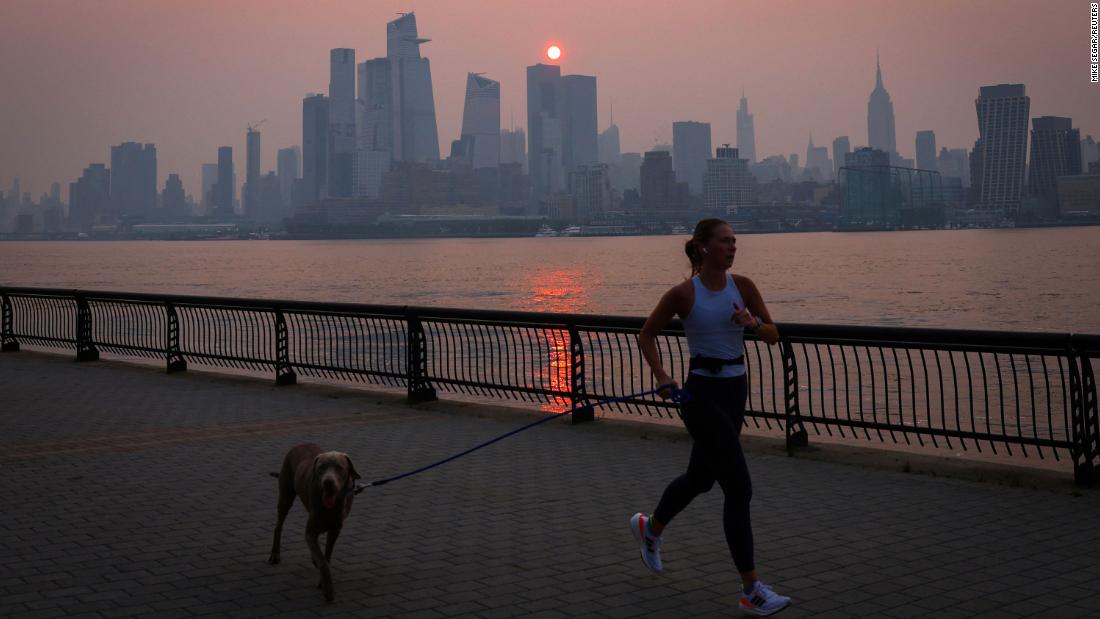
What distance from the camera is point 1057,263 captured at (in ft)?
367

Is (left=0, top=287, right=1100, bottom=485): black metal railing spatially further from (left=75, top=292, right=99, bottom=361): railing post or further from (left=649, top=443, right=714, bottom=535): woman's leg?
(left=649, top=443, right=714, bottom=535): woman's leg

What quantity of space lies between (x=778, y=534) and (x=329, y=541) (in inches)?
112

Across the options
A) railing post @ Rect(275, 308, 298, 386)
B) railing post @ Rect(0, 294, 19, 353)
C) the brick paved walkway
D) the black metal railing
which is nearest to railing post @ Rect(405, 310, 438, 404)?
the black metal railing

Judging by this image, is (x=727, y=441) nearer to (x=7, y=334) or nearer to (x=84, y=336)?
(x=84, y=336)

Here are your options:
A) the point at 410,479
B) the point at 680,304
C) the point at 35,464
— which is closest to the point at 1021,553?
the point at 680,304

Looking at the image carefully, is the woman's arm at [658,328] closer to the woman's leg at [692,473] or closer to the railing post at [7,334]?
the woman's leg at [692,473]

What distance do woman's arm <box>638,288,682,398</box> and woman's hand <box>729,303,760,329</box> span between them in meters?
0.30

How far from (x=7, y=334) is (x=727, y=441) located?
19931mm

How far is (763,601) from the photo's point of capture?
534 centimetres

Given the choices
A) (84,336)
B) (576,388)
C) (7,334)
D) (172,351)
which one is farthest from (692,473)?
(7,334)

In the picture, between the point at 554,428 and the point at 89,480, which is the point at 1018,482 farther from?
the point at 89,480

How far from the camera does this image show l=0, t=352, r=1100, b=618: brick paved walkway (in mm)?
5777

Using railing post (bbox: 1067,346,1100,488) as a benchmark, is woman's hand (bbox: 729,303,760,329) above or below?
above

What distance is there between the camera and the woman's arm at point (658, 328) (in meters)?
5.56
